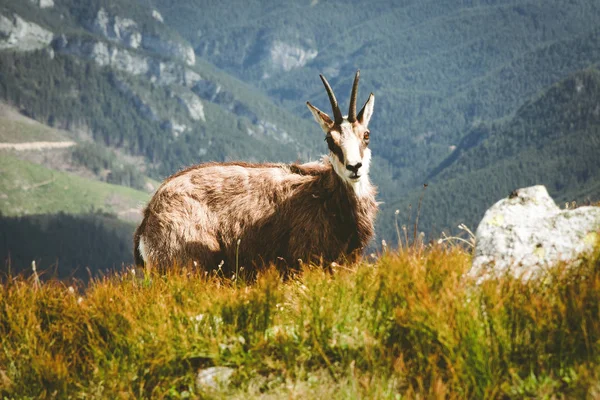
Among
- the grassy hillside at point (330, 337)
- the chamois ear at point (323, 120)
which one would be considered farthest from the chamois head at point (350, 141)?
the grassy hillside at point (330, 337)

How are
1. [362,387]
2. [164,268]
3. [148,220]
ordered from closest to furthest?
1. [362,387]
2. [164,268]
3. [148,220]

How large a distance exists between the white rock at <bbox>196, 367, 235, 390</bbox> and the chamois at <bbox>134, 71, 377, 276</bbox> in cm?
382

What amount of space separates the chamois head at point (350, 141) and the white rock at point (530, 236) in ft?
9.98

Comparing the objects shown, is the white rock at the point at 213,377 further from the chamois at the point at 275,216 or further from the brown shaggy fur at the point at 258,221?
the brown shaggy fur at the point at 258,221

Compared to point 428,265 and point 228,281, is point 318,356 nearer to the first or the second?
point 428,265

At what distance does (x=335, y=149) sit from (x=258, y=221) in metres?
1.70

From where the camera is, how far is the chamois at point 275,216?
31.5ft

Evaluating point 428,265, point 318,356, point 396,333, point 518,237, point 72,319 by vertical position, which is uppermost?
point 518,237

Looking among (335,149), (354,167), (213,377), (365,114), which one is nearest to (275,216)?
(335,149)

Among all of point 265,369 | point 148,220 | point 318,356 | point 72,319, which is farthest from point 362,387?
point 148,220

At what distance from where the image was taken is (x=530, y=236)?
601cm

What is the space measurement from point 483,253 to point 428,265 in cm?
68

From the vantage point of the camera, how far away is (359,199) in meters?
9.79

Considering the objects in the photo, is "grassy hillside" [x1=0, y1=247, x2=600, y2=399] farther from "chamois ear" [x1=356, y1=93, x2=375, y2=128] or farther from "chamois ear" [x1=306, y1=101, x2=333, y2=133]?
"chamois ear" [x1=306, y1=101, x2=333, y2=133]
